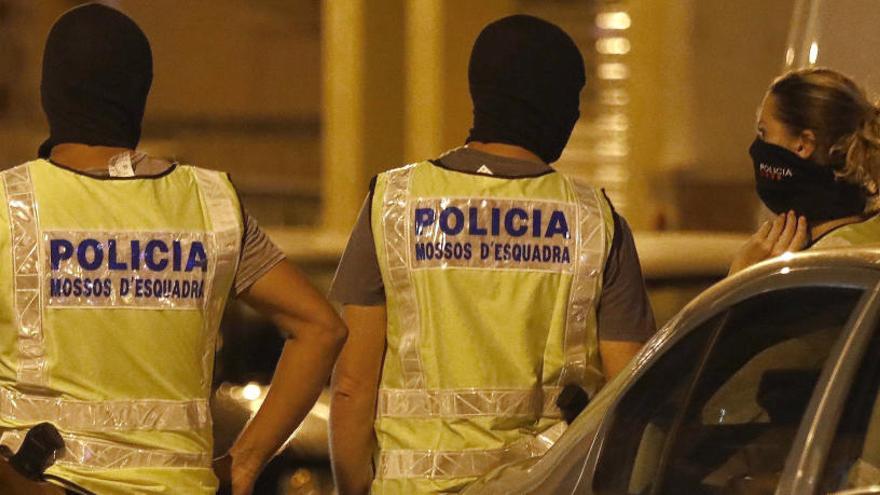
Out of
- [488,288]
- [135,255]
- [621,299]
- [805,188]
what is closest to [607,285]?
[621,299]

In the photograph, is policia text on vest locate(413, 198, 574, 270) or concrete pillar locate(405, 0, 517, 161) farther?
concrete pillar locate(405, 0, 517, 161)

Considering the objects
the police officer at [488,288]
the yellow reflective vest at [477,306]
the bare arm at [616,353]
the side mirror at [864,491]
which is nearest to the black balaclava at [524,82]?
the police officer at [488,288]

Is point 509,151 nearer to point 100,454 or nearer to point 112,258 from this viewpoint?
point 112,258

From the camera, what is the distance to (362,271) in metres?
4.06

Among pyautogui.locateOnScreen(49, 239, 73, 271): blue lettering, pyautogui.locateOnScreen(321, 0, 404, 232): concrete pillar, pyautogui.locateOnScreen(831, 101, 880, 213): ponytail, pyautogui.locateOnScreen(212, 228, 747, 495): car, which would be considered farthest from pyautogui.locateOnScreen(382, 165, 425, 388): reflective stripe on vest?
pyautogui.locateOnScreen(321, 0, 404, 232): concrete pillar

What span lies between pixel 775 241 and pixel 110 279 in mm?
1436

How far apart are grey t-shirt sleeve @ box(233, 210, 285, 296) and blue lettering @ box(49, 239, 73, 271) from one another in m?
0.35

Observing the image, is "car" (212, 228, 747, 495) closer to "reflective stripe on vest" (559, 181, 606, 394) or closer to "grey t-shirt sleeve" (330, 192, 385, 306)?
"grey t-shirt sleeve" (330, 192, 385, 306)

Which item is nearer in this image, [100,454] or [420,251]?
[100,454]

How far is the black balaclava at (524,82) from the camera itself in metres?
4.01

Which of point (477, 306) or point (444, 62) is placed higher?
point (477, 306)

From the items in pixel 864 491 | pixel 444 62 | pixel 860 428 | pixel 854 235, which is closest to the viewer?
pixel 864 491

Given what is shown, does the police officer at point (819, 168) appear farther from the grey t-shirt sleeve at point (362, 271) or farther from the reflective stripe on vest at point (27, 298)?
the reflective stripe on vest at point (27, 298)

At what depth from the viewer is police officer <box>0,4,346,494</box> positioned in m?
3.69
